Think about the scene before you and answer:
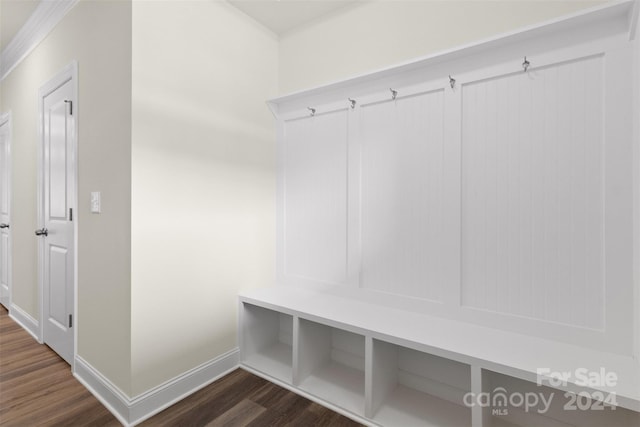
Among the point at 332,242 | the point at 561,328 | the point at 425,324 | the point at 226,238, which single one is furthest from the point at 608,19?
the point at 226,238

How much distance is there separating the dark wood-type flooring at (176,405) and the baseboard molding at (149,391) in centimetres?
3

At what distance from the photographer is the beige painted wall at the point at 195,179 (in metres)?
1.63

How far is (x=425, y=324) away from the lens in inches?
65.7

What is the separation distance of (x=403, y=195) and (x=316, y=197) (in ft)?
2.16

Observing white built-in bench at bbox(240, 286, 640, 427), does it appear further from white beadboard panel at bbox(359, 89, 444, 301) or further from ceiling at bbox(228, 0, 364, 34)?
ceiling at bbox(228, 0, 364, 34)

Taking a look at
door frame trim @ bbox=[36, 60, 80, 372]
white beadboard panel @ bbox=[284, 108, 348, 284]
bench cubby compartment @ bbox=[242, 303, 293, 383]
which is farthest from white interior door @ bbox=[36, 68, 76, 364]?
white beadboard panel @ bbox=[284, 108, 348, 284]

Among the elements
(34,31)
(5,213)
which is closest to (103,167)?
(34,31)

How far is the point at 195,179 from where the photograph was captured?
1.87 m

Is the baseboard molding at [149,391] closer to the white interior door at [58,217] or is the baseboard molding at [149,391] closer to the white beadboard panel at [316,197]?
the white interior door at [58,217]

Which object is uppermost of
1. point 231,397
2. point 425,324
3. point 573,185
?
point 573,185

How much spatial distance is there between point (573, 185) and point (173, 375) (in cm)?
231

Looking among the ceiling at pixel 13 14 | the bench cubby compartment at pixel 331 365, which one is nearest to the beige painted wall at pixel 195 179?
the bench cubby compartment at pixel 331 365

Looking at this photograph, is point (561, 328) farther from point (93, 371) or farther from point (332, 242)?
point (93, 371)

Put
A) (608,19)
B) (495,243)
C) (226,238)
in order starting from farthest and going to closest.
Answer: (226,238) → (495,243) → (608,19)
